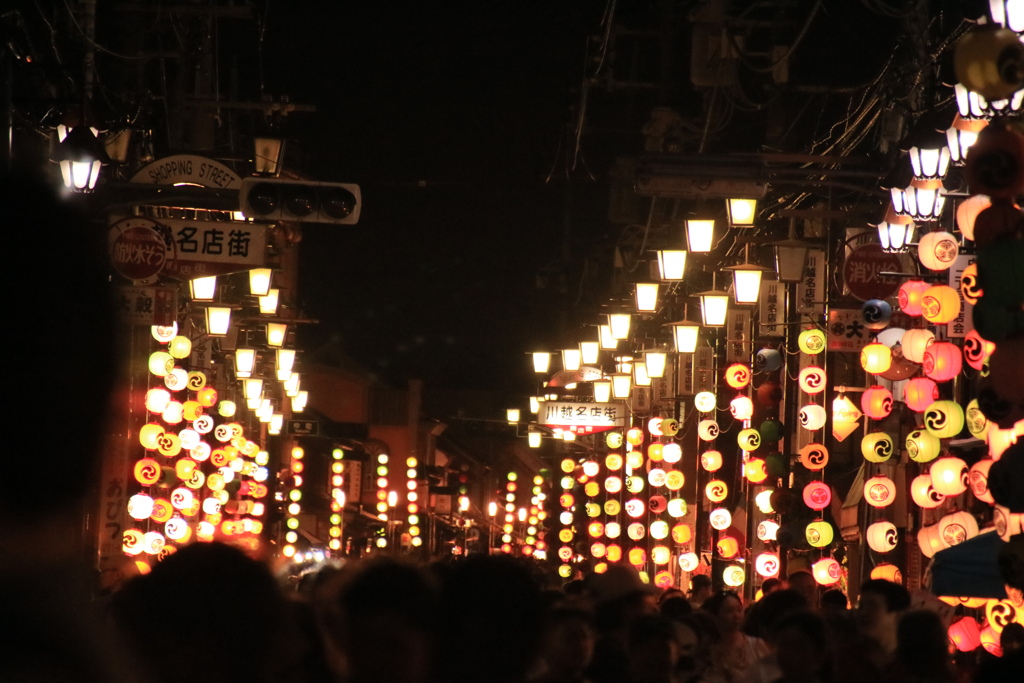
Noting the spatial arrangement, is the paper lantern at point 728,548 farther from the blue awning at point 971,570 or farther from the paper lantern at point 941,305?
the blue awning at point 971,570

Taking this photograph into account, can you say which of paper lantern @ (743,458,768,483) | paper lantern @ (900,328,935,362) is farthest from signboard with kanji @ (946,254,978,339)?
paper lantern @ (743,458,768,483)

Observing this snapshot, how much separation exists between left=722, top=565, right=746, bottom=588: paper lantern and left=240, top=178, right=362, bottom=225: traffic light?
45.0 ft

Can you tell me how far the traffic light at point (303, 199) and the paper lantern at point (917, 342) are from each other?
7222 mm

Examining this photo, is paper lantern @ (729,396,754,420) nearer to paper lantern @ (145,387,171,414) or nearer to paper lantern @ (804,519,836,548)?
paper lantern @ (804,519,836,548)

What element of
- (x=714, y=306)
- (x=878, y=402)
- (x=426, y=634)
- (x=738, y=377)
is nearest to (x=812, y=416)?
(x=714, y=306)

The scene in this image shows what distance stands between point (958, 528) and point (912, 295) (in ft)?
9.44

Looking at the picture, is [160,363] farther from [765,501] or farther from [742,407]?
[765,501]

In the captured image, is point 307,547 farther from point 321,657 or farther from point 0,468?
point 0,468

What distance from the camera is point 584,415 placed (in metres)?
34.8

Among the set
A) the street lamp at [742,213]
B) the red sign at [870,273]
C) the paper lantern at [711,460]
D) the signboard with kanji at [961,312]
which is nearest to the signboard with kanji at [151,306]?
the street lamp at [742,213]

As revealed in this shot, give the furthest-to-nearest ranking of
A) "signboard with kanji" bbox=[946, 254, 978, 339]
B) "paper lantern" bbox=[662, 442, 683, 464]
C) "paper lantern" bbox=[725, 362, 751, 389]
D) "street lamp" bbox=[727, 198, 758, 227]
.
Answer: "paper lantern" bbox=[662, 442, 683, 464], "paper lantern" bbox=[725, 362, 751, 389], "street lamp" bbox=[727, 198, 758, 227], "signboard with kanji" bbox=[946, 254, 978, 339]

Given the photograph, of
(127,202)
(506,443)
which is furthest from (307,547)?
(127,202)

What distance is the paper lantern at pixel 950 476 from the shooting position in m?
15.7

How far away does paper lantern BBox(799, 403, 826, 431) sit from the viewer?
21.1 meters
